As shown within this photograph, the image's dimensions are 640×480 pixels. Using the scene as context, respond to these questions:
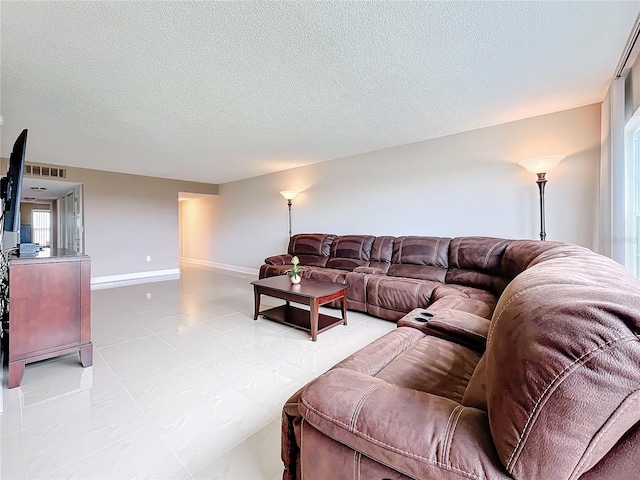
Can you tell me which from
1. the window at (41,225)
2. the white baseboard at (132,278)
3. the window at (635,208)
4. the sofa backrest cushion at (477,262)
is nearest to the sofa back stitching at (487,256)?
the sofa backrest cushion at (477,262)

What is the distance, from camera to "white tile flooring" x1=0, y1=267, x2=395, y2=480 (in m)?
1.34

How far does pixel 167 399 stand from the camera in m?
1.81

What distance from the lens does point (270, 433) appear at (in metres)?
1.53

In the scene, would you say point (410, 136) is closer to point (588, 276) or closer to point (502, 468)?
point (588, 276)

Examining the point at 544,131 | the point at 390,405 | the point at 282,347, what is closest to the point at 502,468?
the point at 390,405

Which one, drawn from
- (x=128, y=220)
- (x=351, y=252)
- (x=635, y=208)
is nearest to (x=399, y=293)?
(x=351, y=252)

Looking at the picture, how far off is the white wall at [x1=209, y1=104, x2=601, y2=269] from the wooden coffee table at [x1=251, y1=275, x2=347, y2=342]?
1.79 meters

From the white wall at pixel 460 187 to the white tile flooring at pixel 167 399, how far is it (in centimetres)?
183

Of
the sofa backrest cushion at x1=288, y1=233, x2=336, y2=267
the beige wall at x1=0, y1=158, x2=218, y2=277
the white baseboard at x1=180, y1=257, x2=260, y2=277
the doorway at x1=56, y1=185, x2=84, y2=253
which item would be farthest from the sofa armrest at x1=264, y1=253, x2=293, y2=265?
the doorway at x1=56, y1=185, x2=84, y2=253

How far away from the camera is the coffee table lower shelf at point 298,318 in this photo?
303cm

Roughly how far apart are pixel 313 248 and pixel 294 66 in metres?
3.09

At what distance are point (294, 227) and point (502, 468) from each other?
17.5 feet

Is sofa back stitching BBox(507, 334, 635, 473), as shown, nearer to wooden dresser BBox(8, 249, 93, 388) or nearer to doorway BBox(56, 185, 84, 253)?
wooden dresser BBox(8, 249, 93, 388)

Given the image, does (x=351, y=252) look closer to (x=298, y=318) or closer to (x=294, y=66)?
(x=298, y=318)
